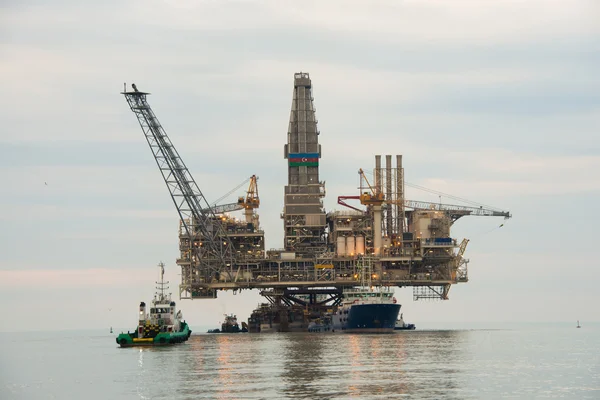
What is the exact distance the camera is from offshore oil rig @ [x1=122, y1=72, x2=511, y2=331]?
182875 mm

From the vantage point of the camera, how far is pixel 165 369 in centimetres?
9062

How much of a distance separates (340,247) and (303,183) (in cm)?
1461

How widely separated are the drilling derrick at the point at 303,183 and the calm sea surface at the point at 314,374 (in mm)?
62105

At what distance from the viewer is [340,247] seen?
184m

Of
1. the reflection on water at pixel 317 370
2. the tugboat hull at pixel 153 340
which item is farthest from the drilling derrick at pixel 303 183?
the reflection on water at pixel 317 370

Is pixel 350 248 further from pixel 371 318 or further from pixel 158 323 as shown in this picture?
pixel 158 323

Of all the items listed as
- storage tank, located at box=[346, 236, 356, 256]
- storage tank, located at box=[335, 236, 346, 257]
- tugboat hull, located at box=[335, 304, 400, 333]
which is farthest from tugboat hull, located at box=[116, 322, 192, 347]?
storage tank, located at box=[346, 236, 356, 256]

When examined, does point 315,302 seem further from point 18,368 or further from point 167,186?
point 18,368

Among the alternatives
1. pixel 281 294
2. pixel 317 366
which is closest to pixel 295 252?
pixel 281 294

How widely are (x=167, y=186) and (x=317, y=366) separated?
89.4 m

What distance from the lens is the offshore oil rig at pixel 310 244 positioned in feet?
600

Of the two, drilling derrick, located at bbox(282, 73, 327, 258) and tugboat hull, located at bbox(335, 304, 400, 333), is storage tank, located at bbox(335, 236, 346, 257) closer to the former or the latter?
drilling derrick, located at bbox(282, 73, 327, 258)

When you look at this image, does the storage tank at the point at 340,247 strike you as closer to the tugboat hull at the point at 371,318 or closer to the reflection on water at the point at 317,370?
the tugboat hull at the point at 371,318

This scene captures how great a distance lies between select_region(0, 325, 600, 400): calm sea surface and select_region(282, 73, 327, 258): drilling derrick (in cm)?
6210
